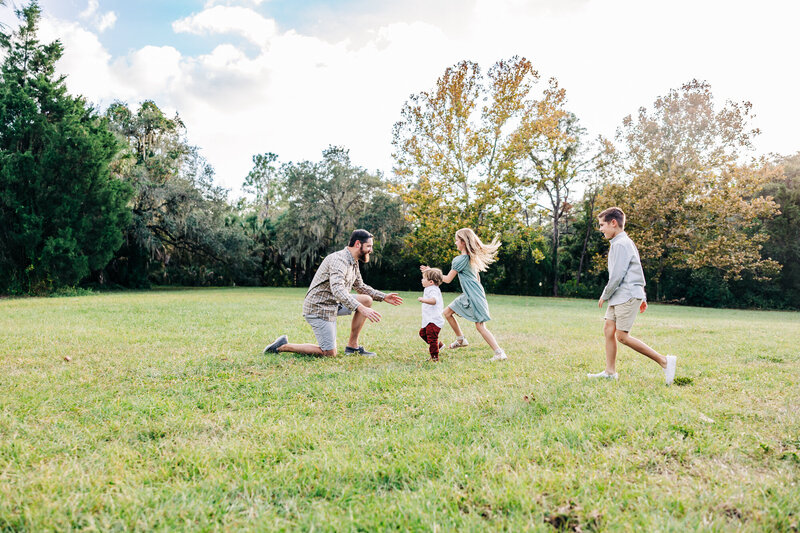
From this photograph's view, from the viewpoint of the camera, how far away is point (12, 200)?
657 inches

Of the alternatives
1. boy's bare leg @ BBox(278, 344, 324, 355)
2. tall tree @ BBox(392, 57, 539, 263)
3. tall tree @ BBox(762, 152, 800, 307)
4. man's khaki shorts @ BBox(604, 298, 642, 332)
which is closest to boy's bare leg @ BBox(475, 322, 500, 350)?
man's khaki shorts @ BBox(604, 298, 642, 332)

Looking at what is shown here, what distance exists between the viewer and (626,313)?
14.7ft

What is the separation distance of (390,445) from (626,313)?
3.06 metres

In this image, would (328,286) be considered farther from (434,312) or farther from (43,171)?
(43,171)

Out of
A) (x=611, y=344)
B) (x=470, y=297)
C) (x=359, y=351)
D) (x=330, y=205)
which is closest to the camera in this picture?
(x=611, y=344)

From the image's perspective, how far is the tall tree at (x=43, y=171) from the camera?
17.0 meters

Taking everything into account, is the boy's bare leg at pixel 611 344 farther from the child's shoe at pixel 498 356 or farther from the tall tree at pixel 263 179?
the tall tree at pixel 263 179

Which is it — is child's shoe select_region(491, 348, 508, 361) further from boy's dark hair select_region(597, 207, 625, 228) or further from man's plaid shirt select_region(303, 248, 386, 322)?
boy's dark hair select_region(597, 207, 625, 228)

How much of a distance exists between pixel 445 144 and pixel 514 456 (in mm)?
21786

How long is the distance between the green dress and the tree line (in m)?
16.7

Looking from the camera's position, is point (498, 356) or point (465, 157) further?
point (465, 157)

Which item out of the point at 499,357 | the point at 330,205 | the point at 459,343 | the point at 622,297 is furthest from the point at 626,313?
the point at 330,205

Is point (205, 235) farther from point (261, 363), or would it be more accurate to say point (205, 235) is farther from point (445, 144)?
Answer: point (261, 363)

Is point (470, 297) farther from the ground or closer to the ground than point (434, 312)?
→ farther from the ground
